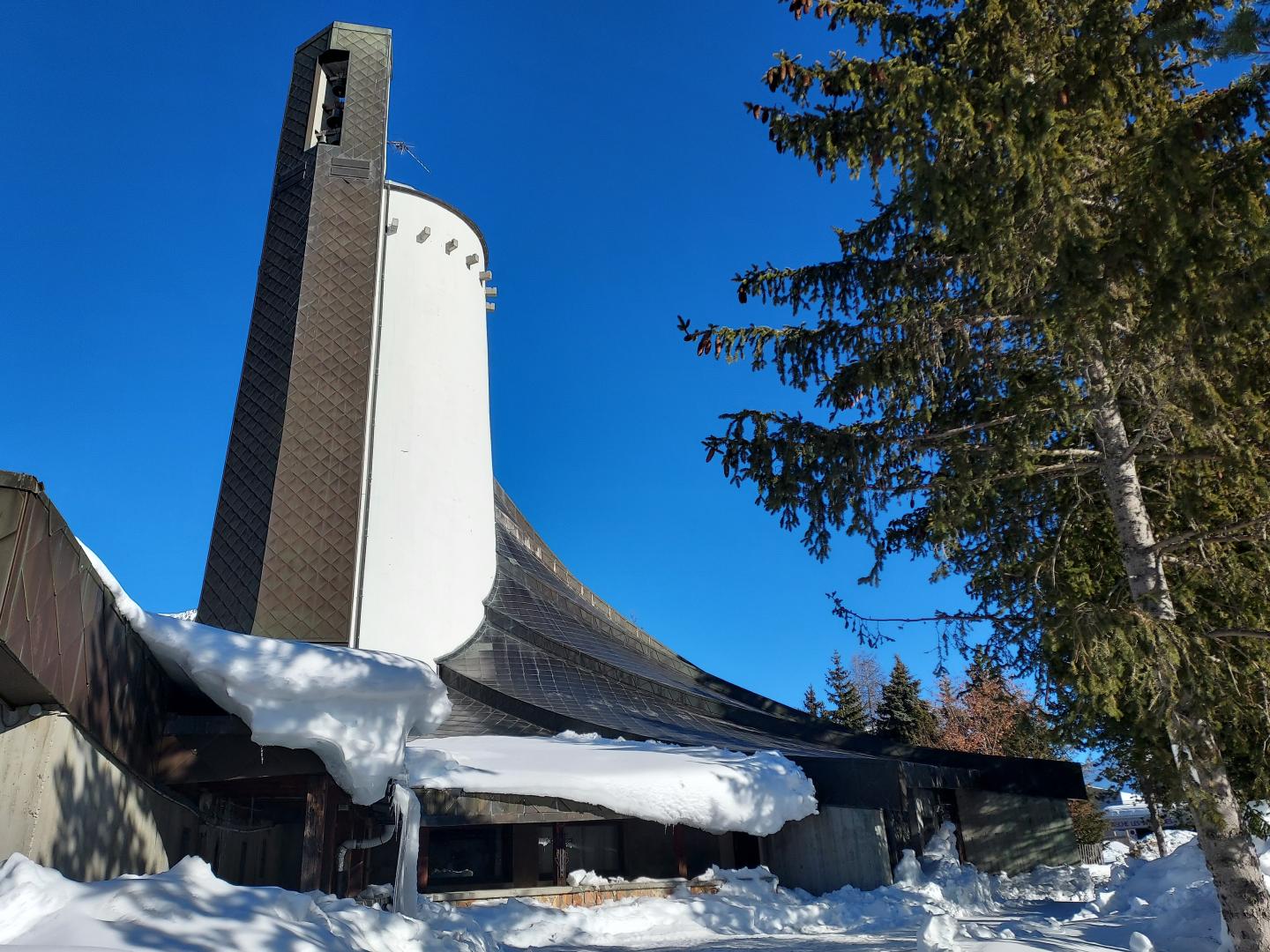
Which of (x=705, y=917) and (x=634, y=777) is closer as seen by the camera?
(x=705, y=917)

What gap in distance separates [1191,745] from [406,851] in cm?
601

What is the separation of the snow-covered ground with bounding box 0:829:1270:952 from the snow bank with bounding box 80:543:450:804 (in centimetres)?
145

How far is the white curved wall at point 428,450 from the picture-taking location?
16.6 metres

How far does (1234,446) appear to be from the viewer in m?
5.87

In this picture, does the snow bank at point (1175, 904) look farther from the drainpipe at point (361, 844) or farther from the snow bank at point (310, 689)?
the drainpipe at point (361, 844)

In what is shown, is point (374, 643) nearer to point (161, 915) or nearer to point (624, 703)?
point (624, 703)

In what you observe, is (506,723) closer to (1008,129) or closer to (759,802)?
(759,802)

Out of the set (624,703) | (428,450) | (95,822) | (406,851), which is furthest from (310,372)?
(95,822)

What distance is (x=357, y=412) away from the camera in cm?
1738

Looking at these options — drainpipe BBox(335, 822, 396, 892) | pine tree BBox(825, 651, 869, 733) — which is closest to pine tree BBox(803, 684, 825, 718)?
pine tree BBox(825, 651, 869, 733)

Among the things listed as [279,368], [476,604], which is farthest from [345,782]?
[279,368]

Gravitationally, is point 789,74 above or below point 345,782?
above

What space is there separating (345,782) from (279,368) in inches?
507

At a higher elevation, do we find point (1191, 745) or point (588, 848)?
point (1191, 745)
